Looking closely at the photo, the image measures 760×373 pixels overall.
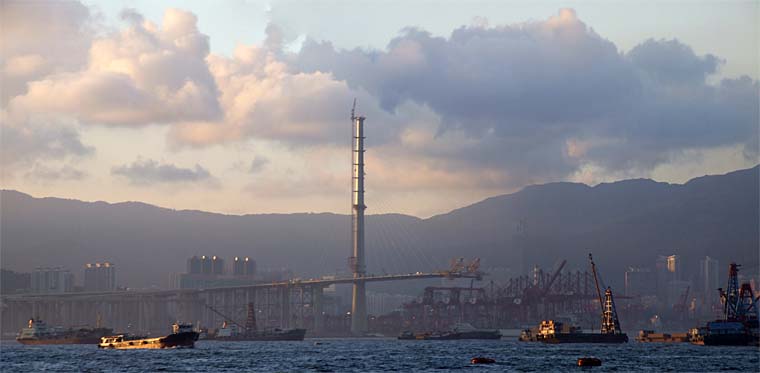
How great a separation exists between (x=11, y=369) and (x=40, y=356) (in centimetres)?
3953

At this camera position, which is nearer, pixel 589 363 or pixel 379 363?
pixel 589 363

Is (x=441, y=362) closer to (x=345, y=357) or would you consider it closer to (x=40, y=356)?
(x=345, y=357)

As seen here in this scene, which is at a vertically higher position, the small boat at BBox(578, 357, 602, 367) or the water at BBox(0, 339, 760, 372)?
the small boat at BBox(578, 357, 602, 367)

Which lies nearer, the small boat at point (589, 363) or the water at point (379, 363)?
the water at point (379, 363)

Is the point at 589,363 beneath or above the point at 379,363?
above

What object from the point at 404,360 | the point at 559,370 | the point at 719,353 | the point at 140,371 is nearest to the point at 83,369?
the point at 140,371

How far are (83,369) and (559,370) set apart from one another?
49.4 meters

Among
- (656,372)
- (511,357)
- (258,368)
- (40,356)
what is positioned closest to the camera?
(656,372)

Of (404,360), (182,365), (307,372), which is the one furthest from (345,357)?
(307,372)

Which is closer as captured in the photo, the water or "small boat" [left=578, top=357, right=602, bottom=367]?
the water

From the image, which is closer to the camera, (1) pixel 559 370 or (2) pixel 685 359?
(1) pixel 559 370

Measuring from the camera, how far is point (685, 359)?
152 m

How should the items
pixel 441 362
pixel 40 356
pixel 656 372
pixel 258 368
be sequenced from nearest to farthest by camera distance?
1. pixel 656 372
2. pixel 258 368
3. pixel 441 362
4. pixel 40 356

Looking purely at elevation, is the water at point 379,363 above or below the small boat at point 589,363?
below
